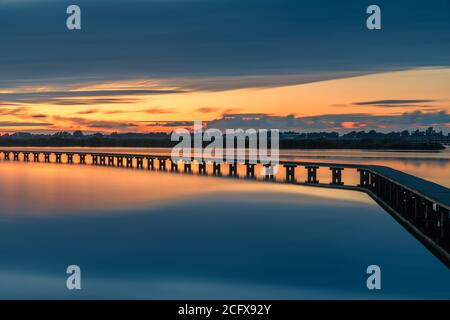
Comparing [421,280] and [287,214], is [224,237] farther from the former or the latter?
[421,280]

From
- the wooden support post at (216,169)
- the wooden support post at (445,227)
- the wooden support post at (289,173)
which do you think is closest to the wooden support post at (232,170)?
the wooden support post at (216,169)

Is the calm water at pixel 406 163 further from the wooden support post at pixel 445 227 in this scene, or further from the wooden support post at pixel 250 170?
the wooden support post at pixel 445 227

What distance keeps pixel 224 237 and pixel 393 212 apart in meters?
5.31

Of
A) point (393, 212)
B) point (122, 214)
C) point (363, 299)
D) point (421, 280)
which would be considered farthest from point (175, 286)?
point (122, 214)

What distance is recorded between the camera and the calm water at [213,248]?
441 inches

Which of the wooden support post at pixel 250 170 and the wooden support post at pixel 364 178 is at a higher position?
the wooden support post at pixel 364 178

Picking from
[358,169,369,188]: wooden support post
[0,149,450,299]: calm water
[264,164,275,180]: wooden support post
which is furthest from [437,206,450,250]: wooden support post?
[264,164,275,180]: wooden support post

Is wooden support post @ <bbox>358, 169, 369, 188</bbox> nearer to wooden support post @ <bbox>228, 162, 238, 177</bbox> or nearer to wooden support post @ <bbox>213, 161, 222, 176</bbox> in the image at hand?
wooden support post @ <bbox>228, 162, 238, 177</bbox>

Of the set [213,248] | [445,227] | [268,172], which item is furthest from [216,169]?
[445,227]

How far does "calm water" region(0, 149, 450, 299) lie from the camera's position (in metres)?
11.2

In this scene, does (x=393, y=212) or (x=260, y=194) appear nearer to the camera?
(x=393, y=212)

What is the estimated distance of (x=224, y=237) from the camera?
55.5 feet

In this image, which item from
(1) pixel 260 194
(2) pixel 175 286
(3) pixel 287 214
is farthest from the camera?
(1) pixel 260 194

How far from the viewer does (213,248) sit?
15094 mm
